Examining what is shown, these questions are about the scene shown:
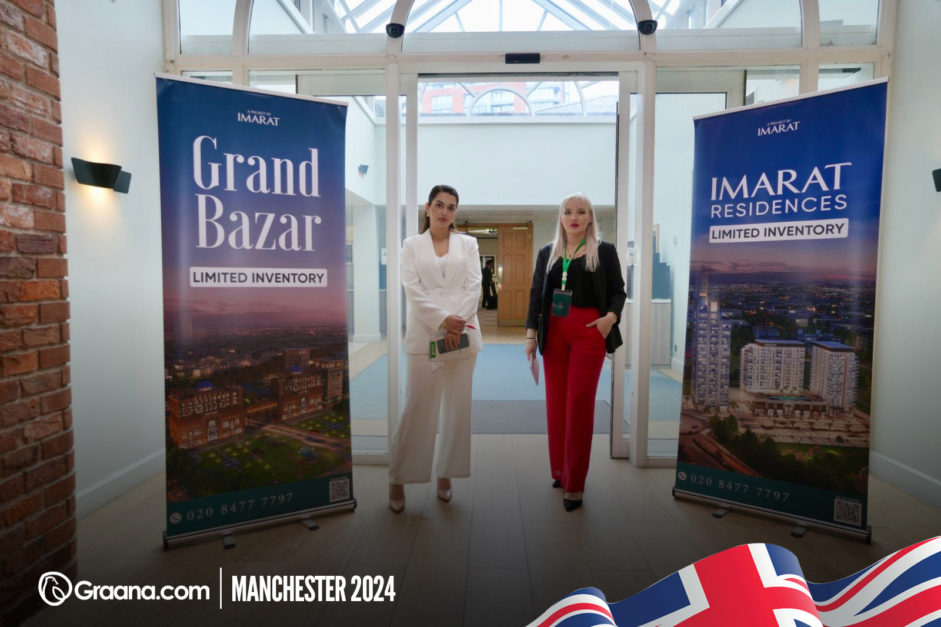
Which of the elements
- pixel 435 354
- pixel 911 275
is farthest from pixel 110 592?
pixel 911 275

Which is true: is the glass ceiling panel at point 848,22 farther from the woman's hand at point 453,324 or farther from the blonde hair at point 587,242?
the woman's hand at point 453,324

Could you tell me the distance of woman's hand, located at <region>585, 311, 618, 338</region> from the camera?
2.79m

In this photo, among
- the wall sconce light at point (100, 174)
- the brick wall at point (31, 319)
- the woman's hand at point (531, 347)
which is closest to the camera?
the brick wall at point (31, 319)

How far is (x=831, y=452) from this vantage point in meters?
2.55

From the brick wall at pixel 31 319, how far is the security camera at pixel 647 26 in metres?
3.09

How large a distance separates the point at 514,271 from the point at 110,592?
11870 mm

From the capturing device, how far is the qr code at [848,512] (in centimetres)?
247

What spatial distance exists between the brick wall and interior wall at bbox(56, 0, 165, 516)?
761mm

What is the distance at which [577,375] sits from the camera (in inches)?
110

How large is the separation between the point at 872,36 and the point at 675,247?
5.71ft

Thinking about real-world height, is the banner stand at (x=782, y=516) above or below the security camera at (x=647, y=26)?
below

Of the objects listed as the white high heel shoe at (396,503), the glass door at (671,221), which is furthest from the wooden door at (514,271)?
the white high heel shoe at (396,503)

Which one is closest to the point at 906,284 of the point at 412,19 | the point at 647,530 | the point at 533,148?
the point at 647,530

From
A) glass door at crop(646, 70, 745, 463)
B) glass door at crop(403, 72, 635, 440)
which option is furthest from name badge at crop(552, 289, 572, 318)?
glass door at crop(403, 72, 635, 440)
